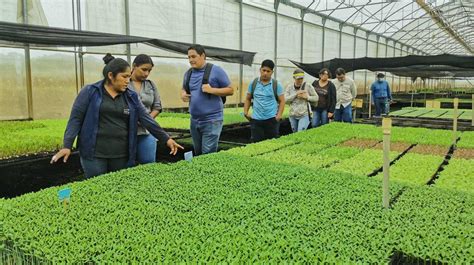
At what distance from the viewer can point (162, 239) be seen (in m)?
1.45

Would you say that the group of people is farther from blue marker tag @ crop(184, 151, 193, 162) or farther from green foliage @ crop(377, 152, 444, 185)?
green foliage @ crop(377, 152, 444, 185)

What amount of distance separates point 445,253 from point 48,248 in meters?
1.47

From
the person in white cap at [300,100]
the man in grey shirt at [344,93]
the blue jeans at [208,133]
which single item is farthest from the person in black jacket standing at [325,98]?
the blue jeans at [208,133]

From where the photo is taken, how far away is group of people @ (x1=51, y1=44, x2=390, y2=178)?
2.63m

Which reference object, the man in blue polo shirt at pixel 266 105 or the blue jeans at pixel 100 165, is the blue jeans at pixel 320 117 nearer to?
the man in blue polo shirt at pixel 266 105

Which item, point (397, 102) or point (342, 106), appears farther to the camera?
point (397, 102)

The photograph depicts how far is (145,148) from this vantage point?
3.20 metres

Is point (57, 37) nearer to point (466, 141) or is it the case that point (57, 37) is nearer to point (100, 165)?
point (100, 165)

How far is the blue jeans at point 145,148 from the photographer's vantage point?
318 centimetres

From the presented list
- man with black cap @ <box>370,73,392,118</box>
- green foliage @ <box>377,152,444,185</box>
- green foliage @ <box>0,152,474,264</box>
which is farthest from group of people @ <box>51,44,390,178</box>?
man with black cap @ <box>370,73,392,118</box>

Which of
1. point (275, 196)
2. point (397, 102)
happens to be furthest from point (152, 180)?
point (397, 102)

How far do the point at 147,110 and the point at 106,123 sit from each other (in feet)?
1.97

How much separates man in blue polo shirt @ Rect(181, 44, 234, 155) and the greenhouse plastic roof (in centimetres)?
1099

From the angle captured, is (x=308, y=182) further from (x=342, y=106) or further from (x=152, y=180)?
(x=342, y=106)
